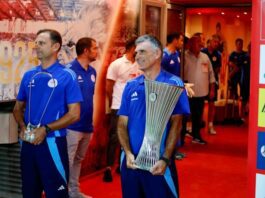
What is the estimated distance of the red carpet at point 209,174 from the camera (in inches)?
223

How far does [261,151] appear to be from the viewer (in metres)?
3.25

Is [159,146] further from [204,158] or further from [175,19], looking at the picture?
[175,19]

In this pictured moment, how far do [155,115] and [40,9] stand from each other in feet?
7.36

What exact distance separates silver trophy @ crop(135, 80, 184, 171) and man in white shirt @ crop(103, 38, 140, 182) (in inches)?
109

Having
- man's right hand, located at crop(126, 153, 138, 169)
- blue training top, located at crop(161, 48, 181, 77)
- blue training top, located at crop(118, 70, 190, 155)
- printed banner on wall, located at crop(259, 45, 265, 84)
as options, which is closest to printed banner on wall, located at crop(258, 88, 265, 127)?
printed banner on wall, located at crop(259, 45, 265, 84)

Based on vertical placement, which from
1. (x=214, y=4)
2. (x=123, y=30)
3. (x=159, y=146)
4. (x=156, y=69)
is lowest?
(x=159, y=146)

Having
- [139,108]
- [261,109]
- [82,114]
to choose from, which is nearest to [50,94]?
[139,108]

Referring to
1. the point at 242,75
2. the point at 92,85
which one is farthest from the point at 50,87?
the point at 242,75

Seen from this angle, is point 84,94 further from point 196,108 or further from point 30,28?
point 196,108

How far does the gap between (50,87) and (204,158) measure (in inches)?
157

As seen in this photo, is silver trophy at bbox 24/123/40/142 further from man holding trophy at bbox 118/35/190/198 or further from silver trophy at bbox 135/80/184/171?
silver trophy at bbox 135/80/184/171

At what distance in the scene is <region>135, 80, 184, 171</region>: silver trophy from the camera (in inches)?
125

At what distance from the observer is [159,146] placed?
3240 millimetres

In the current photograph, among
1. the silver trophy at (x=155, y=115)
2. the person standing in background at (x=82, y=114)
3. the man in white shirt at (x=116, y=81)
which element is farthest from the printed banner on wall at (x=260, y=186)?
the man in white shirt at (x=116, y=81)
